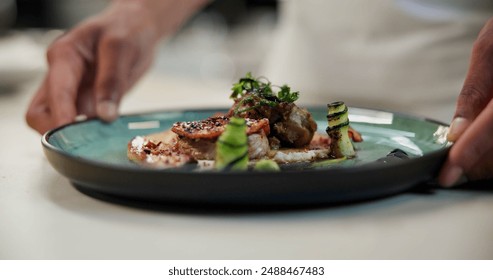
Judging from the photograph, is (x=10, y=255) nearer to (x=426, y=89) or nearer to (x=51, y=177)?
(x=51, y=177)

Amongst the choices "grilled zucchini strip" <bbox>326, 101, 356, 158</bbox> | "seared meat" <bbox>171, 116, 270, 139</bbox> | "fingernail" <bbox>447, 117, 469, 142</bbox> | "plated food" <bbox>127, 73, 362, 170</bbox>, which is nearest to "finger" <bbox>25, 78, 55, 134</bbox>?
"plated food" <bbox>127, 73, 362, 170</bbox>

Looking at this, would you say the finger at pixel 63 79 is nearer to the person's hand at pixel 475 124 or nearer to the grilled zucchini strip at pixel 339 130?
the grilled zucchini strip at pixel 339 130

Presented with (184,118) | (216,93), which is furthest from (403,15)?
(184,118)

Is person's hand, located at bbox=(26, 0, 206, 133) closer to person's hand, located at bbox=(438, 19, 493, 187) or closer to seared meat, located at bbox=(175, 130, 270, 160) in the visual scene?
seared meat, located at bbox=(175, 130, 270, 160)

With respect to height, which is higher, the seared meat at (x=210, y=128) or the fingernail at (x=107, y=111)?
the seared meat at (x=210, y=128)

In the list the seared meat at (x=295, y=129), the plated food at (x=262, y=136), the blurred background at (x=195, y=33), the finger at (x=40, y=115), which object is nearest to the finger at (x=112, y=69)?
the finger at (x=40, y=115)

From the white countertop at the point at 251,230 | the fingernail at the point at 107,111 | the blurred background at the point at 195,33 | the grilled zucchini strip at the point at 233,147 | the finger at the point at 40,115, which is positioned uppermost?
the grilled zucchini strip at the point at 233,147
